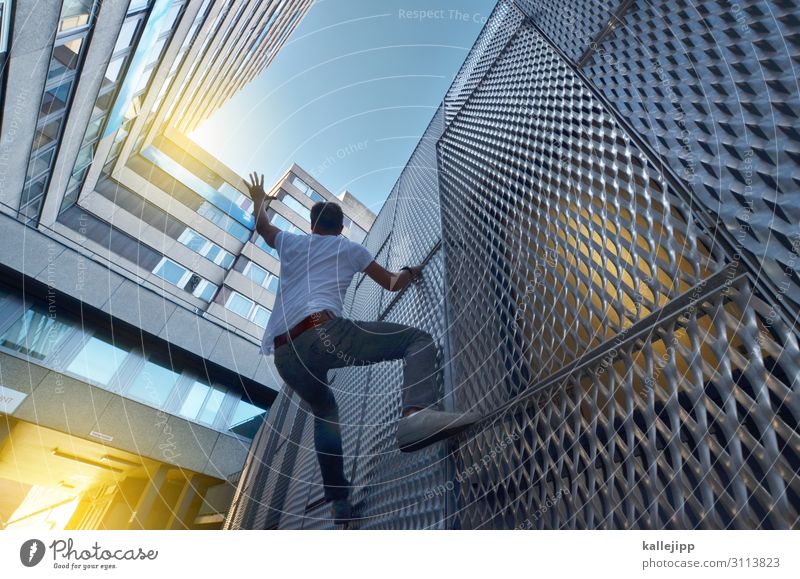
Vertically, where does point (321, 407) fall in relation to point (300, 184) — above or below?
below

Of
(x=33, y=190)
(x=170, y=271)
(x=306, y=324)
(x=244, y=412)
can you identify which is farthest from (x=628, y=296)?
(x=170, y=271)

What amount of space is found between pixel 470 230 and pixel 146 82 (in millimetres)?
12236

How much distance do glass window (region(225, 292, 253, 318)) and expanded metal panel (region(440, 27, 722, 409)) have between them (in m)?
16.0

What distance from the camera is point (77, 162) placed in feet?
31.3

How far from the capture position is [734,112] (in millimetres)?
1036

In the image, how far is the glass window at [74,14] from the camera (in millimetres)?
5484

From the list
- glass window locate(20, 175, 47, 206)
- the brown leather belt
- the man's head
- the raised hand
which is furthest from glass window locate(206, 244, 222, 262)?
the brown leather belt

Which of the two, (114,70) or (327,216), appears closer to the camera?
(327,216)

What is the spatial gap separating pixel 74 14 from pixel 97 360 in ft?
23.3

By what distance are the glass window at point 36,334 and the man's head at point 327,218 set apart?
29.3ft

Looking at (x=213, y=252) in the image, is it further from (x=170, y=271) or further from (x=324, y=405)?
(x=324, y=405)
